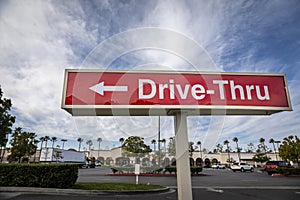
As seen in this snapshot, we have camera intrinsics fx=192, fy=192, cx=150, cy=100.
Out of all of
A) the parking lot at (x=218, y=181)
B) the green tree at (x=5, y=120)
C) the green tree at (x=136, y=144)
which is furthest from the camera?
the green tree at (x=5, y=120)

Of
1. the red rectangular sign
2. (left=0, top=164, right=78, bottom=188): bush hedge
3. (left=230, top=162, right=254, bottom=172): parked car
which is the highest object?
the red rectangular sign

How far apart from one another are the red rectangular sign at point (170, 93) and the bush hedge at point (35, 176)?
7377mm

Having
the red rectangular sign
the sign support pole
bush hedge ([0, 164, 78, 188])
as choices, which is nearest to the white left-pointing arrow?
the red rectangular sign

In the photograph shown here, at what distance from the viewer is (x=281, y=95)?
227 centimetres

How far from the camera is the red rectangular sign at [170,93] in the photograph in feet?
6.93

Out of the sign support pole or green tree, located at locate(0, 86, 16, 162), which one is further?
green tree, located at locate(0, 86, 16, 162)

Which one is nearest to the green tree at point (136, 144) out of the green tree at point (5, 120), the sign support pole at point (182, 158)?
the sign support pole at point (182, 158)

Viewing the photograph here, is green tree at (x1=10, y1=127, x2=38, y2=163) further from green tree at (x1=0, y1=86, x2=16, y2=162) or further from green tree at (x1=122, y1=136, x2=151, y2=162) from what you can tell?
green tree at (x1=122, y1=136, x2=151, y2=162)

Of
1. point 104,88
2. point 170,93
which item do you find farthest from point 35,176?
point 170,93

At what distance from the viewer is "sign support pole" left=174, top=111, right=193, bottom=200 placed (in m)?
2.09

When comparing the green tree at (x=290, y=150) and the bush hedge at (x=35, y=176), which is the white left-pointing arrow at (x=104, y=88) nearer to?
the bush hedge at (x=35, y=176)

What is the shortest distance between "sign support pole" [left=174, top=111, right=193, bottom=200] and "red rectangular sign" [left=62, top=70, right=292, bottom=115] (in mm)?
180

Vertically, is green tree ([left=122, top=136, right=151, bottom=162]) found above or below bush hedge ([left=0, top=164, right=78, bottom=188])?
above

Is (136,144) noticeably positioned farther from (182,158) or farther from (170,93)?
(170,93)
